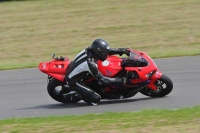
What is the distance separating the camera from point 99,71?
913 cm

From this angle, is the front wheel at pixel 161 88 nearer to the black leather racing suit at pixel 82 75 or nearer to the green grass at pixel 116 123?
the black leather racing suit at pixel 82 75

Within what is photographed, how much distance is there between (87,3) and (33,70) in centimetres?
1152

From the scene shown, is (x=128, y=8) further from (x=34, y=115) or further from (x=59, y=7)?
(x=34, y=115)

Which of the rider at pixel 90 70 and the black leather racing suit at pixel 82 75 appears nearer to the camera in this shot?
the rider at pixel 90 70

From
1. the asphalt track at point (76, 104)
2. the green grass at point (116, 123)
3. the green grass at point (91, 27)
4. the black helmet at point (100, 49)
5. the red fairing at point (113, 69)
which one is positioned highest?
the green grass at point (91, 27)

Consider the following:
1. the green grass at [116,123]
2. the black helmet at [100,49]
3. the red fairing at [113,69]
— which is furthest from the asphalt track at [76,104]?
the black helmet at [100,49]

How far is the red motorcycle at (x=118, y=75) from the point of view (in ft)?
30.0

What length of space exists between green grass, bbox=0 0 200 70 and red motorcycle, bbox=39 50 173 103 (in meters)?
4.22

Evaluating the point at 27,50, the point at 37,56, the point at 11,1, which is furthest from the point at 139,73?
the point at 11,1

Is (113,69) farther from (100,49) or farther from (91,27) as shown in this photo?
(91,27)

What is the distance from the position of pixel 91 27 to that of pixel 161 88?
1032cm

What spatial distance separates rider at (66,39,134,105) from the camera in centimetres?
897

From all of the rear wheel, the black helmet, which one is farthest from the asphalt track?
the black helmet

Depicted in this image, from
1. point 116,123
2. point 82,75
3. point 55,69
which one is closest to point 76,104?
point 82,75
